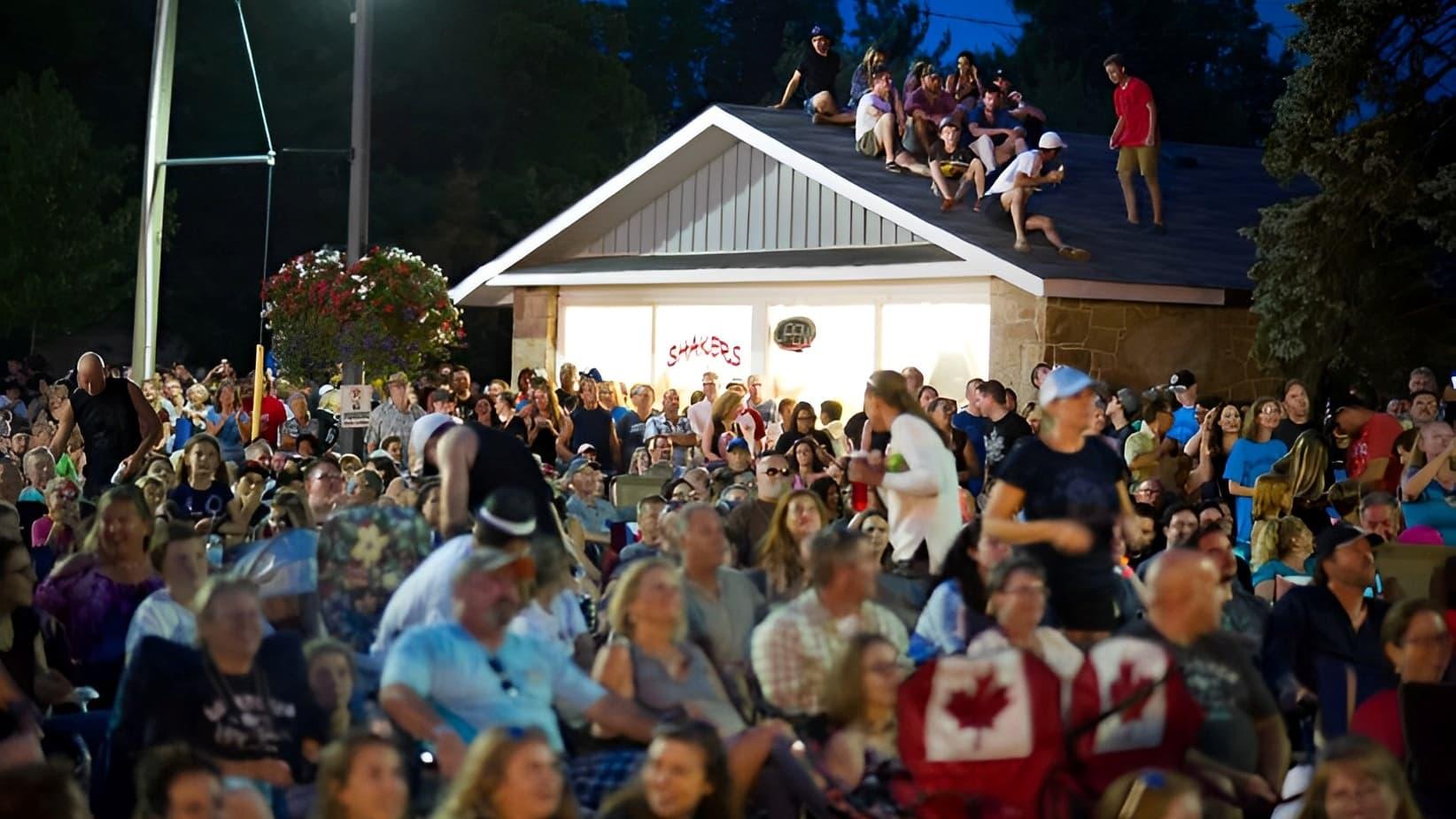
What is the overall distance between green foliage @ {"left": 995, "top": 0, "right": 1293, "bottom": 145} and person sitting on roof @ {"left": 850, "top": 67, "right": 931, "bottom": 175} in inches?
1194

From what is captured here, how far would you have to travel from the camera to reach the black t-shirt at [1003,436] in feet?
47.4

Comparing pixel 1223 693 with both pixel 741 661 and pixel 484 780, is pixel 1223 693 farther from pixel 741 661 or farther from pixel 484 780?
pixel 484 780

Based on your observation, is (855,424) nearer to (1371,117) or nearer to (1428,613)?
(1371,117)

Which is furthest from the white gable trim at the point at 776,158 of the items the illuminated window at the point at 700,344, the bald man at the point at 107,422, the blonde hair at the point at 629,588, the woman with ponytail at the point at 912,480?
the blonde hair at the point at 629,588

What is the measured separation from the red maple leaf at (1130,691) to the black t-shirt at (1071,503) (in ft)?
3.10

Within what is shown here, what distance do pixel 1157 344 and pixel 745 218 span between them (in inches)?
183

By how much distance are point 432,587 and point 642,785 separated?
165 cm

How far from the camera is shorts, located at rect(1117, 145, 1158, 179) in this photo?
67.6ft

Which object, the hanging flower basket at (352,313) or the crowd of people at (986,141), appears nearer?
the hanging flower basket at (352,313)

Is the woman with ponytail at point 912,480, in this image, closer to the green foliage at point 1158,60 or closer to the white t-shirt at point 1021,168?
the white t-shirt at point 1021,168

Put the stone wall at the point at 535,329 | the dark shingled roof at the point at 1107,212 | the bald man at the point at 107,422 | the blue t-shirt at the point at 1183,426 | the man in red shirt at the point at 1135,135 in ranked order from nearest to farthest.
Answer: the bald man at the point at 107,422 → the blue t-shirt at the point at 1183,426 → the dark shingled roof at the point at 1107,212 → the man in red shirt at the point at 1135,135 → the stone wall at the point at 535,329

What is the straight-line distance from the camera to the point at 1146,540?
432 inches

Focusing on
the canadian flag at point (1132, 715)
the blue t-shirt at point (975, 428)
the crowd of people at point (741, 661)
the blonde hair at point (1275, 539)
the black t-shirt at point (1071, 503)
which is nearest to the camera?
the crowd of people at point (741, 661)

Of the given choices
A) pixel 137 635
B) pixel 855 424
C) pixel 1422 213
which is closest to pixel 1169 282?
pixel 1422 213
